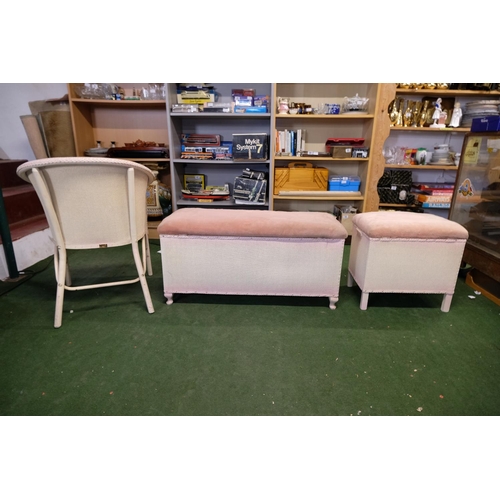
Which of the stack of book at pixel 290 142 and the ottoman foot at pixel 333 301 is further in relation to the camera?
the stack of book at pixel 290 142

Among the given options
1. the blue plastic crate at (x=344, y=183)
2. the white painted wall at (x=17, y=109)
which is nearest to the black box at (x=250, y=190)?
the blue plastic crate at (x=344, y=183)

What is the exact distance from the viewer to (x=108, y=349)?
1.41m

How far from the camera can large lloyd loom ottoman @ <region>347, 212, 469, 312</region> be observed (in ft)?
5.11

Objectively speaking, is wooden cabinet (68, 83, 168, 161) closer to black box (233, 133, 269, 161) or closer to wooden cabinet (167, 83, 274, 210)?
wooden cabinet (167, 83, 274, 210)

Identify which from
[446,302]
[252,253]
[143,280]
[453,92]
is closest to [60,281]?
[143,280]

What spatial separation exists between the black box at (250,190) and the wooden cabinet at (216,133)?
8 centimetres

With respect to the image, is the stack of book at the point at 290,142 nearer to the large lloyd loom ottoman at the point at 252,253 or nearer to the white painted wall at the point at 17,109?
the large lloyd loom ottoman at the point at 252,253

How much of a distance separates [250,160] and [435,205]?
69.7 inches

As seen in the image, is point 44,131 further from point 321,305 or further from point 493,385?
point 493,385

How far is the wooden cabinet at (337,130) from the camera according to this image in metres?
2.70

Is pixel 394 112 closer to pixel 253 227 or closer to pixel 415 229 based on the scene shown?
pixel 415 229

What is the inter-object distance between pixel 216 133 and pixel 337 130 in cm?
120

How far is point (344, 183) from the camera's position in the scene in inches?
116

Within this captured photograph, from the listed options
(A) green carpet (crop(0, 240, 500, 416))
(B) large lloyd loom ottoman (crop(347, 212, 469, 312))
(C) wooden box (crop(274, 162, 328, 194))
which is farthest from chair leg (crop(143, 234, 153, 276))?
(C) wooden box (crop(274, 162, 328, 194))
